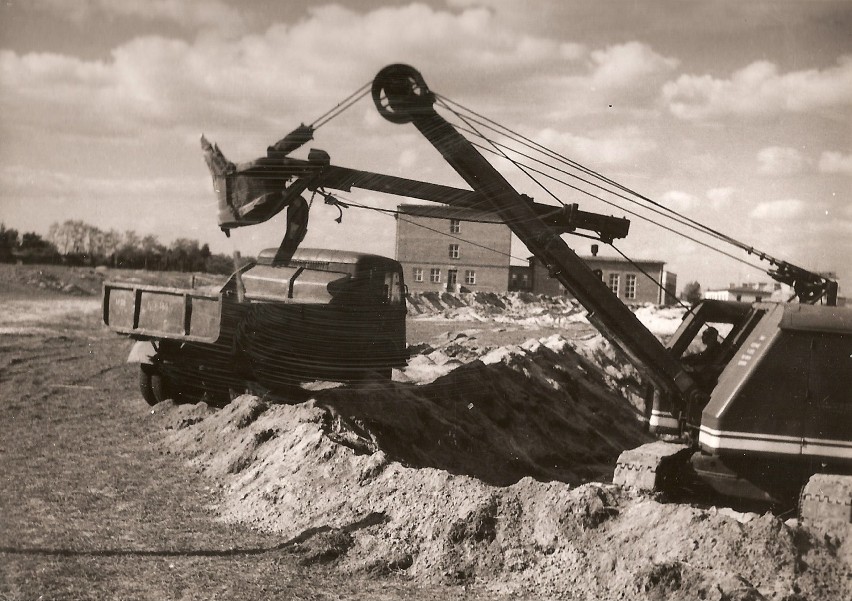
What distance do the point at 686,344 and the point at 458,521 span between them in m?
3.54

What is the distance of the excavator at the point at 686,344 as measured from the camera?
21.7 ft

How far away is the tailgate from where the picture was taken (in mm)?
8586

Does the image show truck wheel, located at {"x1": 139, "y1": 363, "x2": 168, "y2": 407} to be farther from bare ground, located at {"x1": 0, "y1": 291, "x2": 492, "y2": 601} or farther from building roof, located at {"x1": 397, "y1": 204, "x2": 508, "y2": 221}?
building roof, located at {"x1": 397, "y1": 204, "x2": 508, "y2": 221}

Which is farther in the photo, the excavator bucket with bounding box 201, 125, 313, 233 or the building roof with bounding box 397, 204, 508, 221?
the building roof with bounding box 397, 204, 508, 221

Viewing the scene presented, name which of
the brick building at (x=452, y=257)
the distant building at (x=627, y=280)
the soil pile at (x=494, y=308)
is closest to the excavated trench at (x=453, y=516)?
the brick building at (x=452, y=257)

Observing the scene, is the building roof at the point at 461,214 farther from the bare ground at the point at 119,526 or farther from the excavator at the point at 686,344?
the bare ground at the point at 119,526

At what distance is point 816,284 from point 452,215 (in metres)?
3.82

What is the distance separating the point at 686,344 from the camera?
798 centimetres

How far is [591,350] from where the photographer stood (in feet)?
56.2

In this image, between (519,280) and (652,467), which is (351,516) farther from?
(519,280)

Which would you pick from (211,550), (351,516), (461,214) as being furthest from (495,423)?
(211,550)

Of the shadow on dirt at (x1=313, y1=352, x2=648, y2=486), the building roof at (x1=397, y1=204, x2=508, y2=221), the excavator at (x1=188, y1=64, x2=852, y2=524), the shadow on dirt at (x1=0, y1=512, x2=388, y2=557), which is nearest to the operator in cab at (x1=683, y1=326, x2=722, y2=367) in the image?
the excavator at (x1=188, y1=64, x2=852, y2=524)

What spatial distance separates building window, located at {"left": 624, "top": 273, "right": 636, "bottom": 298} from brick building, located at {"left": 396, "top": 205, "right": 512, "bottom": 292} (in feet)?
23.8

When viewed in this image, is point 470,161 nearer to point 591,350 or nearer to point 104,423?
point 104,423
